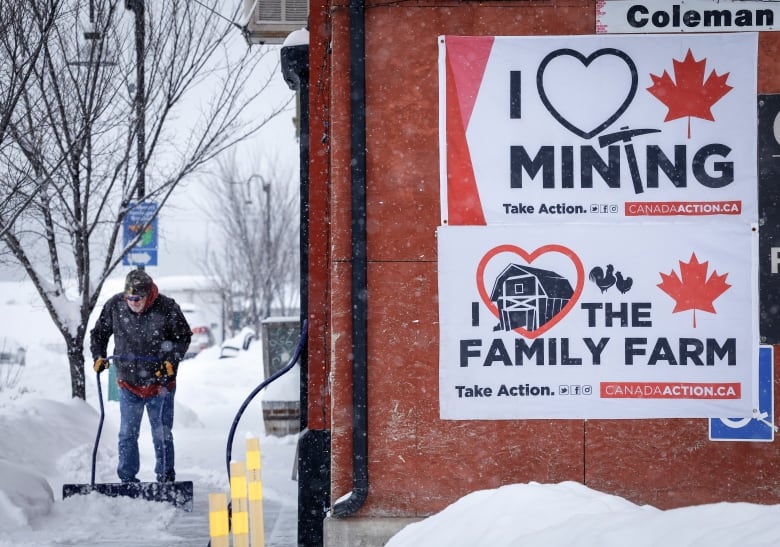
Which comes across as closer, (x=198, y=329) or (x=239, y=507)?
(x=239, y=507)

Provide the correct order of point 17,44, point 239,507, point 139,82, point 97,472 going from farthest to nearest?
1. point 139,82
2. point 97,472
3. point 17,44
4. point 239,507

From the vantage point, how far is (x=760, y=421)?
5031mm

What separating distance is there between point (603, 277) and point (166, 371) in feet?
14.8

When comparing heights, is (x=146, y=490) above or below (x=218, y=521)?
below

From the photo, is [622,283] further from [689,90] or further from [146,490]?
[146,490]

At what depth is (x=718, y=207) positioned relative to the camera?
198 inches

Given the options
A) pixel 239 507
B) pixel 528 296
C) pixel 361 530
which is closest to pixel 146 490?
pixel 361 530

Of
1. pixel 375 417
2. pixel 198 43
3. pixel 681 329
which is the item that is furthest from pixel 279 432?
pixel 681 329

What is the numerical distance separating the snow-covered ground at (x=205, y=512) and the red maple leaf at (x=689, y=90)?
2256 millimetres

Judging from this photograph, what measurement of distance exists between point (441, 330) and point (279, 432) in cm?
660

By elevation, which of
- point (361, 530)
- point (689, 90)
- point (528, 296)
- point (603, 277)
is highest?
point (689, 90)

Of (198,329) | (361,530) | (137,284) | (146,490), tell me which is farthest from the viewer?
(198,329)

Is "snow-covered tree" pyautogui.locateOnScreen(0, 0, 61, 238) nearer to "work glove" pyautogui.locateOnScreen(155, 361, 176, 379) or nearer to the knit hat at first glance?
the knit hat

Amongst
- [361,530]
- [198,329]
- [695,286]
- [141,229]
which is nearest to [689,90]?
[695,286]
